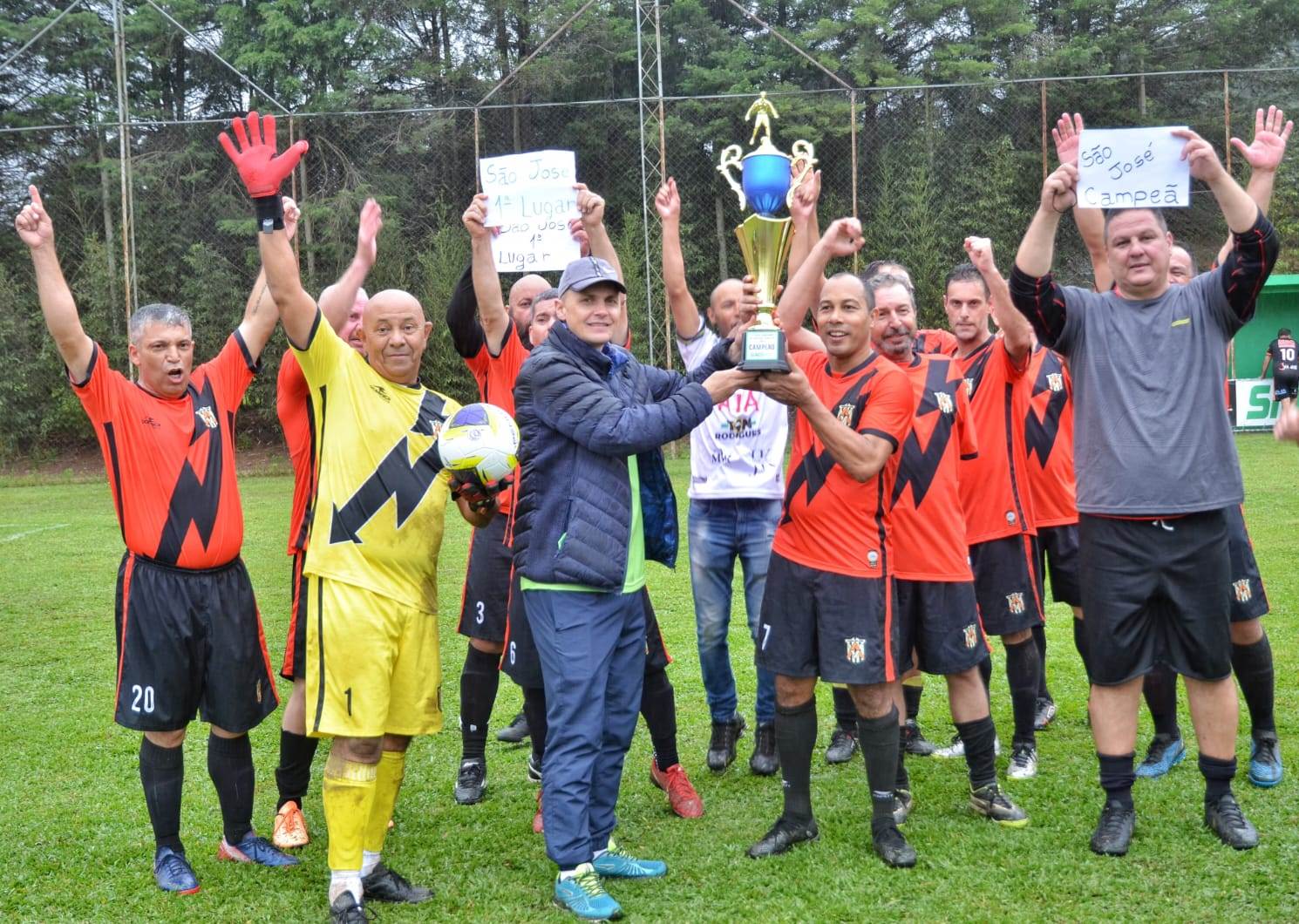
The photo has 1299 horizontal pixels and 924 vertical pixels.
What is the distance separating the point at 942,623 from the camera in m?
4.52

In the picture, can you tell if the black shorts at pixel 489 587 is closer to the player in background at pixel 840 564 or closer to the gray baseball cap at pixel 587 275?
the player in background at pixel 840 564

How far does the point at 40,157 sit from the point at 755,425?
2380 centimetres

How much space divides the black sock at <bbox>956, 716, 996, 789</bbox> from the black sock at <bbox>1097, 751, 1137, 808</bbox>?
17.2 inches

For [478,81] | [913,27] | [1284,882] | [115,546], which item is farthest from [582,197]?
[913,27]

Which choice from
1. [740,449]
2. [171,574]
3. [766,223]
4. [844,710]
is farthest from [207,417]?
[844,710]

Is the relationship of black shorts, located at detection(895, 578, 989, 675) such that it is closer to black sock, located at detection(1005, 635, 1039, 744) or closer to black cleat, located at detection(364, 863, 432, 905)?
black sock, located at detection(1005, 635, 1039, 744)

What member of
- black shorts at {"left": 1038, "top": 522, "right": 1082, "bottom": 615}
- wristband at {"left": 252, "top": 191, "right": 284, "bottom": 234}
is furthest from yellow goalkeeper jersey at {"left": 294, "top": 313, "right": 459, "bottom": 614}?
black shorts at {"left": 1038, "top": 522, "right": 1082, "bottom": 615}

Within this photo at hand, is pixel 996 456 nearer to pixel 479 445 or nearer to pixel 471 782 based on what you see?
pixel 479 445

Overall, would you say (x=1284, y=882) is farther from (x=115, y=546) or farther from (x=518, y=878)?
(x=115, y=546)

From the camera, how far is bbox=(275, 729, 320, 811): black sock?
470 cm

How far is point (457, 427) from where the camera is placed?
3.91 meters

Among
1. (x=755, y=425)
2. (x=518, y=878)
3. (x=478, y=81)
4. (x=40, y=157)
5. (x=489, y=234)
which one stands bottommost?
(x=518, y=878)

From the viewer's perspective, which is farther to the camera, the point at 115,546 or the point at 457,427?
the point at 115,546

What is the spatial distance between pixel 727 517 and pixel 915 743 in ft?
4.55
